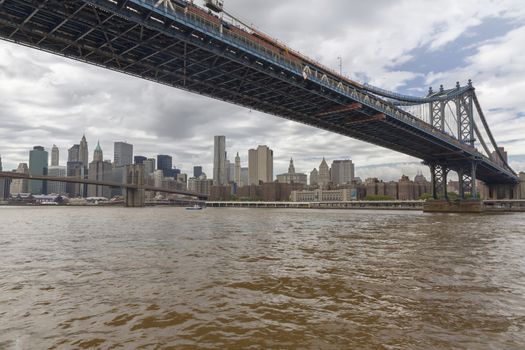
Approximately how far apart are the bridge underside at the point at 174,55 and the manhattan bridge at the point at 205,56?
0.28 ft

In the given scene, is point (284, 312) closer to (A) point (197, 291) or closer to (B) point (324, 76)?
(A) point (197, 291)

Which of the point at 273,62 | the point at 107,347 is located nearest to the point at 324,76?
the point at 273,62

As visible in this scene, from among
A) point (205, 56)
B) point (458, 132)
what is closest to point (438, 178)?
point (458, 132)

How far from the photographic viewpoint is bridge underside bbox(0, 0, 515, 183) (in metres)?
26.3

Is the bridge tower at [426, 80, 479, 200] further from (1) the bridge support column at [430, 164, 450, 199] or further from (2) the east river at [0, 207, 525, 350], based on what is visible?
(2) the east river at [0, 207, 525, 350]

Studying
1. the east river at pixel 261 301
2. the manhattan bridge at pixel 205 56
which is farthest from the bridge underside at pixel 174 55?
the east river at pixel 261 301

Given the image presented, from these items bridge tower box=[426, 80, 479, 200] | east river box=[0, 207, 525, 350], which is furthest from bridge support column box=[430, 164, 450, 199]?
east river box=[0, 207, 525, 350]

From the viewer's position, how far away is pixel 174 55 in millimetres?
33156

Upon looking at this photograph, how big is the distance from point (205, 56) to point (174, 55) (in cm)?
318

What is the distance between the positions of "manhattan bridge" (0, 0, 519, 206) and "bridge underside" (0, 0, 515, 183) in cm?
9

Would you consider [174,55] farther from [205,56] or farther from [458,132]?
[458,132]

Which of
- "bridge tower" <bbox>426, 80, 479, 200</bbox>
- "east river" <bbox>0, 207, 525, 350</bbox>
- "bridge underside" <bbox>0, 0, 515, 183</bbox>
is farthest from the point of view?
"bridge tower" <bbox>426, 80, 479, 200</bbox>

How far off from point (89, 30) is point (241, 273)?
2545 cm

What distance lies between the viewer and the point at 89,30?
91.5 ft
